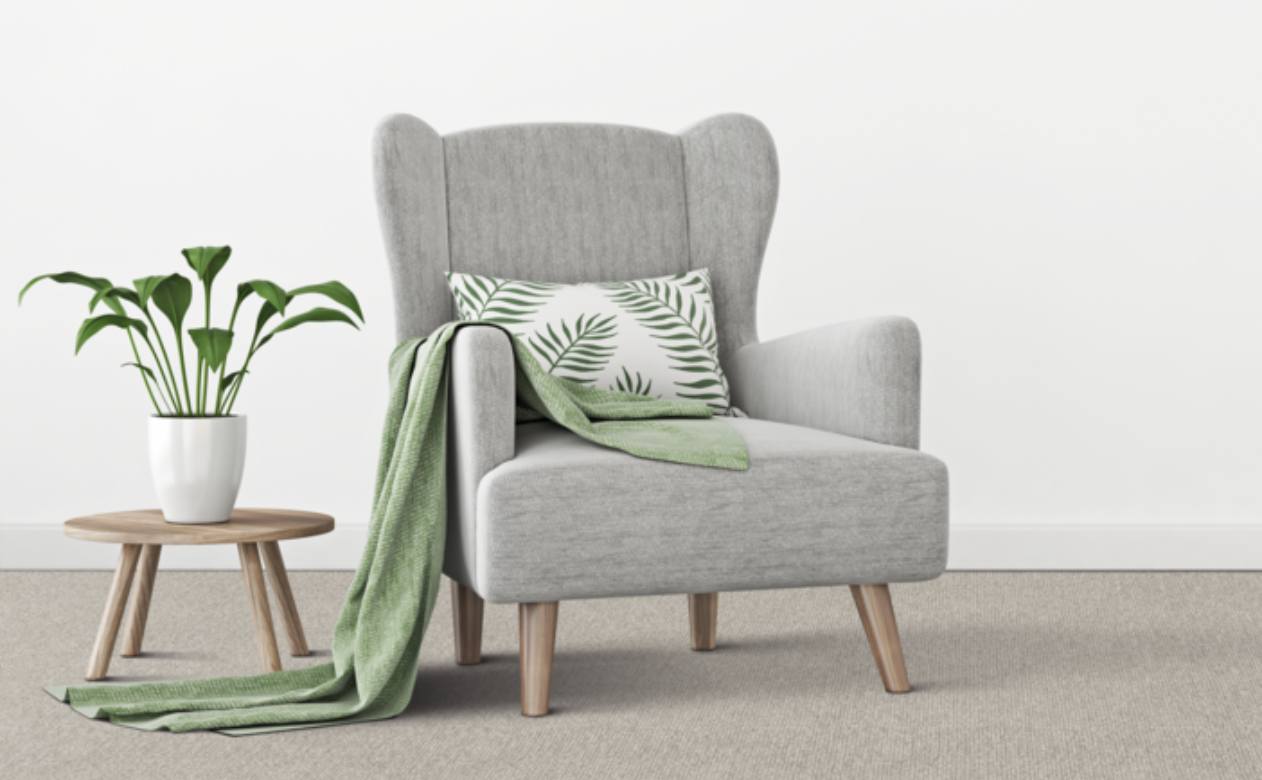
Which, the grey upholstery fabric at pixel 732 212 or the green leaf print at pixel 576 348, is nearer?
the green leaf print at pixel 576 348

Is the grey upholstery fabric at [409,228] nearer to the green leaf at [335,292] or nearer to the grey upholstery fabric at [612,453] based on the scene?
the grey upholstery fabric at [612,453]

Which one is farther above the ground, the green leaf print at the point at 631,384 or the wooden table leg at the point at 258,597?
the green leaf print at the point at 631,384

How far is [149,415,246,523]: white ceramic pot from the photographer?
2320mm

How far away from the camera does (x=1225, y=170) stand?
3520mm

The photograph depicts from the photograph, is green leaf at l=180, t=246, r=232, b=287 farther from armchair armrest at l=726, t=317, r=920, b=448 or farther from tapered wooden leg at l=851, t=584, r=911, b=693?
tapered wooden leg at l=851, t=584, r=911, b=693

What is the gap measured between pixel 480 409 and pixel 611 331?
0.51 m

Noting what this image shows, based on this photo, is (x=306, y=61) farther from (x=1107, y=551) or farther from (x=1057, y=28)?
(x=1107, y=551)

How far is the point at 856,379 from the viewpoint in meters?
2.18

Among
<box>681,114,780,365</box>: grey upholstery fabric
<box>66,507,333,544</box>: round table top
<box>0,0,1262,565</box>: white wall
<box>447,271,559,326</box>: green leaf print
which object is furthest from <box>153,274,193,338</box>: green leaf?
<box>0,0,1262,565</box>: white wall

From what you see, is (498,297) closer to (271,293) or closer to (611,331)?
(611,331)

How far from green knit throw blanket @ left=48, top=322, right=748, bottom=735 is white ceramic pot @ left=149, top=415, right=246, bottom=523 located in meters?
0.30

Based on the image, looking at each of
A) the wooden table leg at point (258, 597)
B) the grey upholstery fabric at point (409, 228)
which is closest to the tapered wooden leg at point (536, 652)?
the wooden table leg at point (258, 597)

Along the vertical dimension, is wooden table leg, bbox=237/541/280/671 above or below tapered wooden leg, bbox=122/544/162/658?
above

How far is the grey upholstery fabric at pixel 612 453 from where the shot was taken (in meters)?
1.96
